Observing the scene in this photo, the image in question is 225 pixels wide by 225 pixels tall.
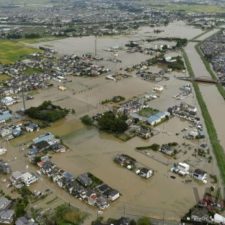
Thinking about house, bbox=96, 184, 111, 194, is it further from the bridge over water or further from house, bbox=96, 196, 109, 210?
the bridge over water

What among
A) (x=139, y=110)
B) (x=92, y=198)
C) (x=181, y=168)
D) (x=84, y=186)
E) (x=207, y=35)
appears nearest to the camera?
(x=92, y=198)

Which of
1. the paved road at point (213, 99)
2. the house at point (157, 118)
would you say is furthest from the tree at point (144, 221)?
the house at point (157, 118)

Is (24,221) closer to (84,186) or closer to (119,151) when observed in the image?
(84,186)

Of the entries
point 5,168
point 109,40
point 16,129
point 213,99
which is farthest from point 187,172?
point 109,40

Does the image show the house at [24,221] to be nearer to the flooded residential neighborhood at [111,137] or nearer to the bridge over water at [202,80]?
the flooded residential neighborhood at [111,137]

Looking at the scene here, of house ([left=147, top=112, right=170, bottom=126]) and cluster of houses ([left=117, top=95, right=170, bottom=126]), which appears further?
cluster of houses ([left=117, top=95, right=170, bottom=126])

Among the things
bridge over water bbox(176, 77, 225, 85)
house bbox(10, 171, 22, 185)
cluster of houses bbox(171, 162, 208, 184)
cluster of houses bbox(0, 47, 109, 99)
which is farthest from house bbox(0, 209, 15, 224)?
bridge over water bbox(176, 77, 225, 85)

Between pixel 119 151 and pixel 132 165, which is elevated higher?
pixel 132 165
